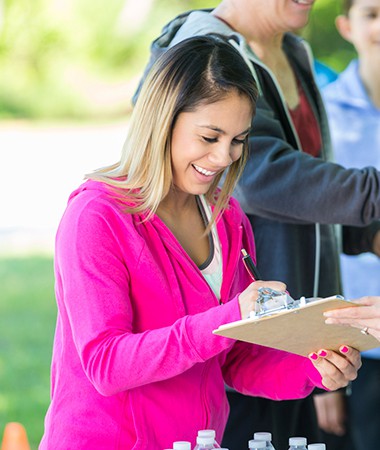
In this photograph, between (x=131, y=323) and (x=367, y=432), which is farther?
(x=367, y=432)

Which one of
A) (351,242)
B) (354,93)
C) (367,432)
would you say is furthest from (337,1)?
(367,432)

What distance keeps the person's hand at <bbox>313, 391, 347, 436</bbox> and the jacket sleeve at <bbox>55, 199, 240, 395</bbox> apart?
160cm

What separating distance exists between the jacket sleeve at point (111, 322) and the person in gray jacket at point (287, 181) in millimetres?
720

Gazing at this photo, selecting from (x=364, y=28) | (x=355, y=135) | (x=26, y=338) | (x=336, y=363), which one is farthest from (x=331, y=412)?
(x=26, y=338)

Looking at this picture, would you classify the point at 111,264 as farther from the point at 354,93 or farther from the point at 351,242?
the point at 354,93

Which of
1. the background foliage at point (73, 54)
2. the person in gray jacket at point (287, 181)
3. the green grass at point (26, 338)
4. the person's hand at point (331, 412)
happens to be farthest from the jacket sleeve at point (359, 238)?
the background foliage at point (73, 54)

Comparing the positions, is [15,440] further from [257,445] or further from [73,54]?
[73,54]

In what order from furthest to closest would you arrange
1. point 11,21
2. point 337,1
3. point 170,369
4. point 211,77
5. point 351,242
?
point 11,21 < point 337,1 < point 351,242 < point 211,77 < point 170,369

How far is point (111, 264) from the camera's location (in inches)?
71.9

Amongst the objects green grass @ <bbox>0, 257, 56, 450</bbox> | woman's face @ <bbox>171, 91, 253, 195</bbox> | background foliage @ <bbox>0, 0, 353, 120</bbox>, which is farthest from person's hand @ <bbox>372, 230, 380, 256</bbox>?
background foliage @ <bbox>0, 0, 353, 120</bbox>

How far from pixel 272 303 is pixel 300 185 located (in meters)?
0.81

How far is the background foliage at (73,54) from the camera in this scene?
22.8 ft

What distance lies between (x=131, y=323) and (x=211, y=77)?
1.61 feet

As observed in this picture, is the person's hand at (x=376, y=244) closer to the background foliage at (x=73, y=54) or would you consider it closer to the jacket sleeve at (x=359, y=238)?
the jacket sleeve at (x=359, y=238)
